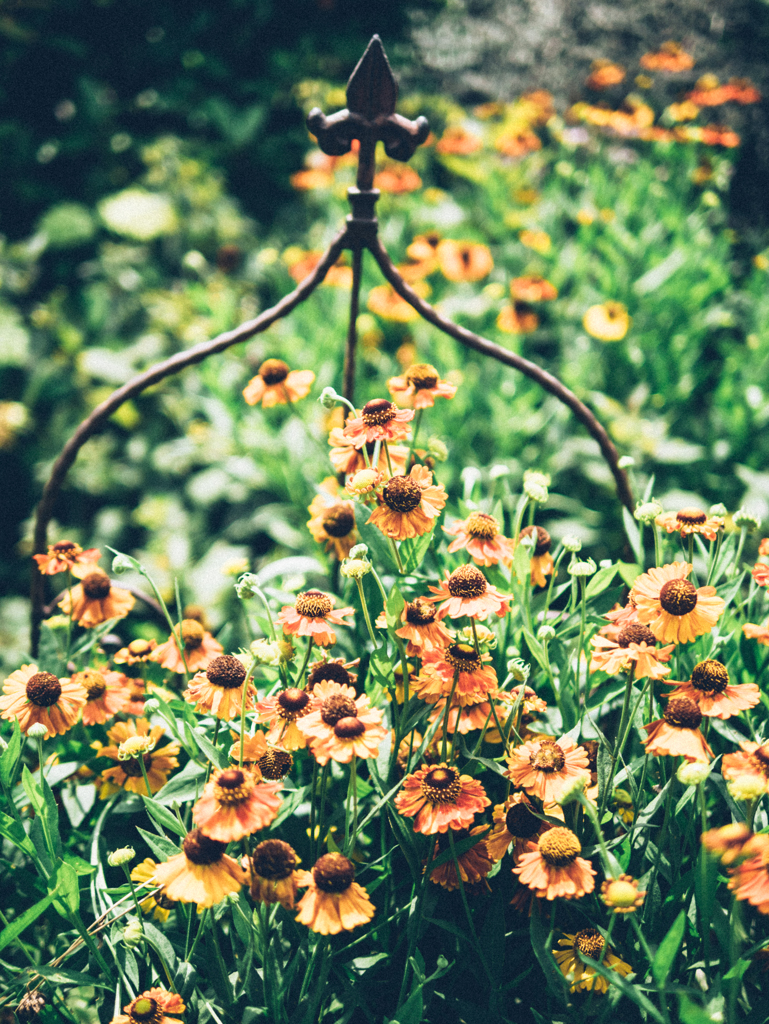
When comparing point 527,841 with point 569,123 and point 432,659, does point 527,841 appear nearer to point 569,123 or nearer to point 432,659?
point 432,659

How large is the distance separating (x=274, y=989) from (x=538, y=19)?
3192mm

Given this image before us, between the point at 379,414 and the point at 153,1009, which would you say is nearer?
the point at 153,1009

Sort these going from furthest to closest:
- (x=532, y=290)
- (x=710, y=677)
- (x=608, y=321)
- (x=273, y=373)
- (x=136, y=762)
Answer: (x=532, y=290) → (x=608, y=321) → (x=273, y=373) → (x=136, y=762) → (x=710, y=677)

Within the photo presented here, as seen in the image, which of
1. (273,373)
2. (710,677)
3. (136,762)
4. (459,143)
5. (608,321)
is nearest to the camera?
(710,677)

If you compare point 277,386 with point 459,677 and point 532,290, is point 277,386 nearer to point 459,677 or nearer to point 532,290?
point 459,677

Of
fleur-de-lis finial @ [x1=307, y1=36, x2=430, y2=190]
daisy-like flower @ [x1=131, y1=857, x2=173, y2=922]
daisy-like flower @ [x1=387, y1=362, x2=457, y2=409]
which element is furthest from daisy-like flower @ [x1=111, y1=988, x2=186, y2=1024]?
fleur-de-lis finial @ [x1=307, y1=36, x2=430, y2=190]

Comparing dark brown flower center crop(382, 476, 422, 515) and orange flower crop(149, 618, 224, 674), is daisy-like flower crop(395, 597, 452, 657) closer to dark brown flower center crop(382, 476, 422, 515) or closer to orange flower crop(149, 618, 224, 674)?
dark brown flower center crop(382, 476, 422, 515)

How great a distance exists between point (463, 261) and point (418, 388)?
1141 millimetres

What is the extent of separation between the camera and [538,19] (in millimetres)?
2820

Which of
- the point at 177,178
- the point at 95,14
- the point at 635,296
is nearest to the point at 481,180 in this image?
the point at 635,296

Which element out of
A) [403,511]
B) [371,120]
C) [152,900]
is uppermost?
[371,120]

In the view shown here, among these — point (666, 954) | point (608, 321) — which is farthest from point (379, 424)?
point (608, 321)

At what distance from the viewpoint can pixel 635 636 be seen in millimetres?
626

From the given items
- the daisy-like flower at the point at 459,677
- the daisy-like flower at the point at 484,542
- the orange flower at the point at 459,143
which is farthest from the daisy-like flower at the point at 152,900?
the orange flower at the point at 459,143
